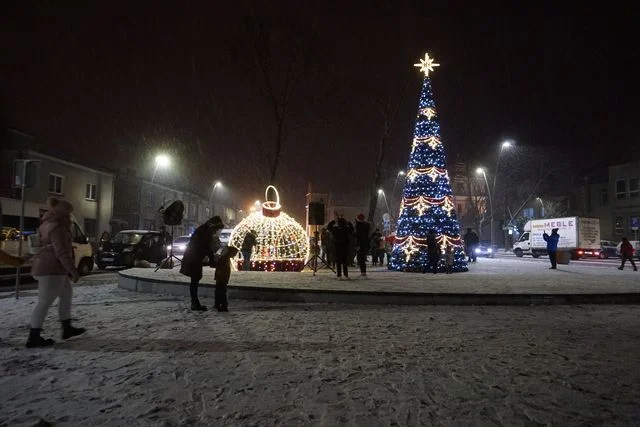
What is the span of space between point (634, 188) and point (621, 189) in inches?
56.8

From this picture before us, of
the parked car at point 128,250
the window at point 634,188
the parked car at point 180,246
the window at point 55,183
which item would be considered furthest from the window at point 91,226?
the window at point 634,188

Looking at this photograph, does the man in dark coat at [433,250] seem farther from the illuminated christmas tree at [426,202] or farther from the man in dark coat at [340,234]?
the man in dark coat at [340,234]

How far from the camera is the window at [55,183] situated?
3297 cm

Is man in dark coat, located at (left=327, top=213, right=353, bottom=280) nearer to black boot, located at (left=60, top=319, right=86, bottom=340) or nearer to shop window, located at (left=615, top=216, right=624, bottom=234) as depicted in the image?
black boot, located at (left=60, top=319, right=86, bottom=340)

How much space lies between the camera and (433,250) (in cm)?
1589

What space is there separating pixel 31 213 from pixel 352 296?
24066mm

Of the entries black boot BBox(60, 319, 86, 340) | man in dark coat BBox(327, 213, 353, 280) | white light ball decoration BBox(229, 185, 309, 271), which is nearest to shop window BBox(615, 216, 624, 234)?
white light ball decoration BBox(229, 185, 309, 271)

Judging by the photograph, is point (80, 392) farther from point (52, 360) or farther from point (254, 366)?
point (254, 366)

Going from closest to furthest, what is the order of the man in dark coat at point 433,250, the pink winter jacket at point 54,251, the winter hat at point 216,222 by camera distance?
1. the pink winter jacket at point 54,251
2. the winter hat at point 216,222
3. the man in dark coat at point 433,250

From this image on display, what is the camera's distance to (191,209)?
62.8m

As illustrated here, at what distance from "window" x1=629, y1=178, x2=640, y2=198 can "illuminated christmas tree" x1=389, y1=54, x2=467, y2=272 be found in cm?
3647

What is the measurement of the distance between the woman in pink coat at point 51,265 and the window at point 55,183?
31296 millimetres

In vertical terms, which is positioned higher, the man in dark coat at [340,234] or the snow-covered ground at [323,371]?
the man in dark coat at [340,234]

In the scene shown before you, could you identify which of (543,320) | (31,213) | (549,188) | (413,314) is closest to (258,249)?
(413,314)
